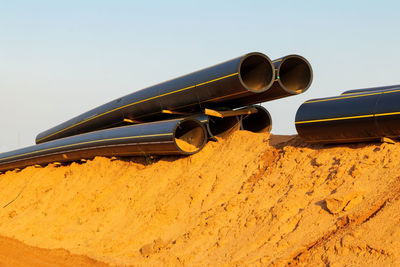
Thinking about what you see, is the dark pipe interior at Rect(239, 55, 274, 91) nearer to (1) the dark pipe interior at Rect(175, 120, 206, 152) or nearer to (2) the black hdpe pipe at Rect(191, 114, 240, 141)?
(2) the black hdpe pipe at Rect(191, 114, 240, 141)

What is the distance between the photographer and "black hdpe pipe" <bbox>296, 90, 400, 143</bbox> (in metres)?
9.97

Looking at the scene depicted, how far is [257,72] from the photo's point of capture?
1432 cm

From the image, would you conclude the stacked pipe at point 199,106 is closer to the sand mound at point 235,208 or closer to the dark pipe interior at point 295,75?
the dark pipe interior at point 295,75

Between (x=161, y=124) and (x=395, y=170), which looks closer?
(x=395, y=170)

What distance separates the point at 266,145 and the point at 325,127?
274 centimetres

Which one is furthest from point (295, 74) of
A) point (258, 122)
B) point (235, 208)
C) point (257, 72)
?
point (235, 208)

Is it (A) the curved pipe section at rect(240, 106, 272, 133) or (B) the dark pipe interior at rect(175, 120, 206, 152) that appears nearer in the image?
(B) the dark pipe interior at rect(175, 120, 206, 152)

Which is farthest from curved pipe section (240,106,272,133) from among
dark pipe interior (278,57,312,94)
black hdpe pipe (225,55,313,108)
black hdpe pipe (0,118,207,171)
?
black hdpe pipe (0,118,207,171)

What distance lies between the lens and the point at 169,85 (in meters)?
15.9

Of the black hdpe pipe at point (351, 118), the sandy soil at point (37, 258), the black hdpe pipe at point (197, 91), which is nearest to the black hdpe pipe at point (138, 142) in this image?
the black hdpe pipe at point (197, 91)

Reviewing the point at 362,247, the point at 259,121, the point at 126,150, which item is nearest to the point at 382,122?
the point at 362,247

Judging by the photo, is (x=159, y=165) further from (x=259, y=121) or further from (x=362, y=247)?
(x=362, y=247)

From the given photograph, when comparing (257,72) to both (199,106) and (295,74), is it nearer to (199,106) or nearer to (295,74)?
(295,74)

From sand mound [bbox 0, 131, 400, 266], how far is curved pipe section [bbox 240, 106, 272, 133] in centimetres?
192
